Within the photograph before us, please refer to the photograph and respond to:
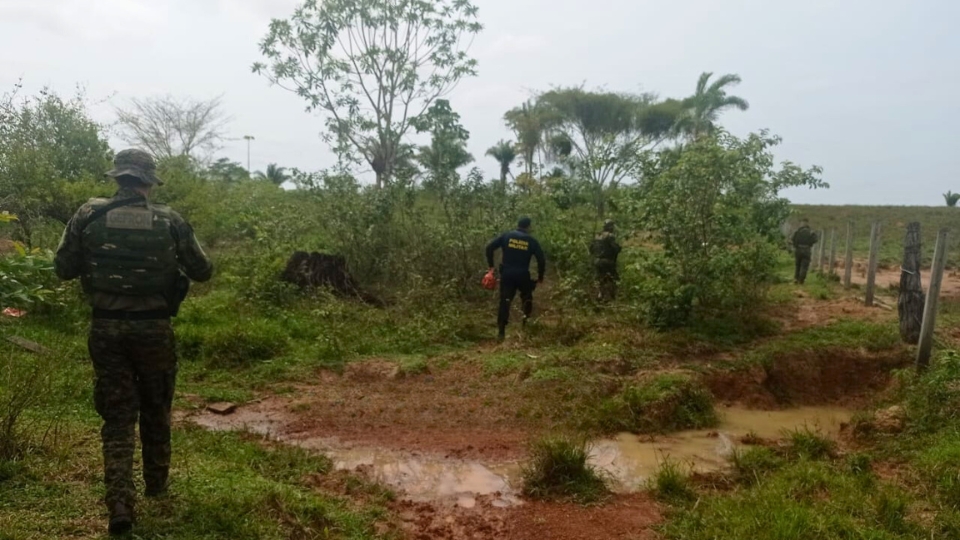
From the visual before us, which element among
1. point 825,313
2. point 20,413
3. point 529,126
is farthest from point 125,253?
point 529,126

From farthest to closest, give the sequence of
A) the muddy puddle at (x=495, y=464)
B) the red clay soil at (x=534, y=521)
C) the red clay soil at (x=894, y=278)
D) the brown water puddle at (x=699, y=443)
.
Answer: the red clay soil at (x=894, y=278) < the brown water puddle at (x=699, y=443) < the muddy puddle at (x=495, y=464) < the red clay soil at (x=534, y=521)

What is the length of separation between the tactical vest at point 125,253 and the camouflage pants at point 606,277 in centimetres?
764

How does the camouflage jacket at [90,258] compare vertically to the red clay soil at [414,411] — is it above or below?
above

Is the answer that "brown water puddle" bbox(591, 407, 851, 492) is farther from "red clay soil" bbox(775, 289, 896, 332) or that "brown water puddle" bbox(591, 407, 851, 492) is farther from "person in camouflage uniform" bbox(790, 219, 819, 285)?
"person in camouflage uniform" bbox(790, 219, 819, 285)

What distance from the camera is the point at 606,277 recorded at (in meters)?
10.3

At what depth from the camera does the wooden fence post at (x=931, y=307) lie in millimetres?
6562

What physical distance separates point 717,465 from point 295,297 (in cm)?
663

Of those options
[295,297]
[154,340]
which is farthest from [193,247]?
[295,297]

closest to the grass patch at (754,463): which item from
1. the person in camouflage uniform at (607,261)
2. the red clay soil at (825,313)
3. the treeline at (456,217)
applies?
the treeline at (456,217)

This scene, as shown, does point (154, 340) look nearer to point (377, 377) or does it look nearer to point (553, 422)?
point (553, 422)

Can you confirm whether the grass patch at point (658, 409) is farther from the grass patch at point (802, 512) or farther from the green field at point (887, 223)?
the green field at point (887, 223)

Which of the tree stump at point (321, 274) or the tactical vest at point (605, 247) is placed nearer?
the tactical vest at point (605, 247)

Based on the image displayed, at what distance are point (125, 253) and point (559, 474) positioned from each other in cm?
301

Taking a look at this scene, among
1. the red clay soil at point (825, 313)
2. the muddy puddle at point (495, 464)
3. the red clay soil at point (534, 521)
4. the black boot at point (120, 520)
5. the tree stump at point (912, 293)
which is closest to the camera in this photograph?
the black boot at point (120, 520)
